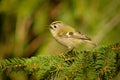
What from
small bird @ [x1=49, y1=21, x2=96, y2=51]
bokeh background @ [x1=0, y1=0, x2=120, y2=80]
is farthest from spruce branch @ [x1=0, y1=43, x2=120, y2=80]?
bokeh background @ [x1=0, y1=0, x2=120, y2=80]

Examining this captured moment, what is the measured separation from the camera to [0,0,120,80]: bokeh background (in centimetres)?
397

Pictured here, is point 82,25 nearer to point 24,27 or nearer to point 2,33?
point 24,27

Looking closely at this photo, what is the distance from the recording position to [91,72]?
1.65 metres

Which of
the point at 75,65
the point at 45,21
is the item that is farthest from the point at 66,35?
the point at 75,65

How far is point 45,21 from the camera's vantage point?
4.25 meters

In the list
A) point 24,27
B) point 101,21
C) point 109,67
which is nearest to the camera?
point 109,67

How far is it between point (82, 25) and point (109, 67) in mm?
2459

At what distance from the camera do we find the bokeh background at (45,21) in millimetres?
3969

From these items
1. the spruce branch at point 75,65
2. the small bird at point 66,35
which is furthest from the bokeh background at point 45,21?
the spruce branch at point 75,65

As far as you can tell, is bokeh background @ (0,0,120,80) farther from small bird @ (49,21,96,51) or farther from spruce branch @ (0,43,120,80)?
spruce branch @ (0,43,120,80)

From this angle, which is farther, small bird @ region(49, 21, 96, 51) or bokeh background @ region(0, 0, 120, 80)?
bokeh background @ region(0, 0, 120, 80)

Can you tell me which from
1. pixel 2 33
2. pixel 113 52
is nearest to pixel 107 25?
pixel 2 33

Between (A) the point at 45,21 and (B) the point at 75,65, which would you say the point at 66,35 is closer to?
(A) the point at 45,21

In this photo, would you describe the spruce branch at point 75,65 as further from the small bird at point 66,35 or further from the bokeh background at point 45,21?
the bokeh background at point 45,21
